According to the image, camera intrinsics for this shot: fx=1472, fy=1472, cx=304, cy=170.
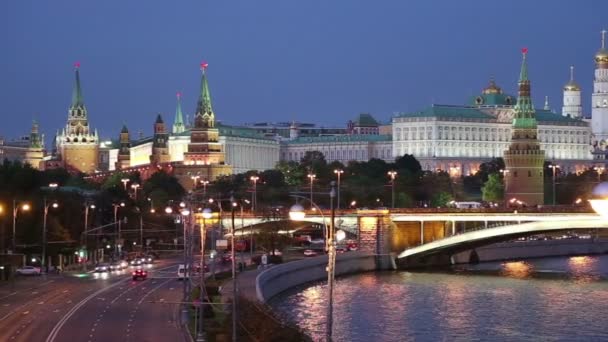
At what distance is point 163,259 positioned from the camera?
106938 millimetres

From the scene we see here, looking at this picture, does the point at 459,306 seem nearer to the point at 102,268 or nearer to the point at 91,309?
the point at 91,309

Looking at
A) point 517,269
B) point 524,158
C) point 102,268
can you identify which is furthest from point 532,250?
point 524,158

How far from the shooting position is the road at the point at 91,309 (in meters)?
49.6

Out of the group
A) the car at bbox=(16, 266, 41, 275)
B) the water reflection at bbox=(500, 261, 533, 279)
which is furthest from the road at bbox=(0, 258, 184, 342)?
the water reflection at bbox=(500, 261, 533, 279)

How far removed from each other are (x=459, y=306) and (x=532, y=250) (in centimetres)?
5359

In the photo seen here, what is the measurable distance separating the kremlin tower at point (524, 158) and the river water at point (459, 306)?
8507cm

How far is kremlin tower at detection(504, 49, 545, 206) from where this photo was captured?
182825 mm

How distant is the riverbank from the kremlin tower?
47.6 metres

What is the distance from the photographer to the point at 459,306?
233 ft

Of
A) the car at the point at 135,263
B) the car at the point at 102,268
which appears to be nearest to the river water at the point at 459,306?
the car at the point at 102,268

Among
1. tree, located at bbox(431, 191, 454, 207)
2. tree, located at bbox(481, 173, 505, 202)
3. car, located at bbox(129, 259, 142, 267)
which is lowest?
car, located at bbox(129, 259, 142, 267)

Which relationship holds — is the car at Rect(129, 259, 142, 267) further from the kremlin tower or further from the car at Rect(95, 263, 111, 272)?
the kremlin tower

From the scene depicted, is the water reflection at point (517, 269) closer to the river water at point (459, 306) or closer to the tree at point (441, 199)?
the river water at point (459, 306)

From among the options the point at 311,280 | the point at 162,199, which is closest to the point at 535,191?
the point at 162,199
